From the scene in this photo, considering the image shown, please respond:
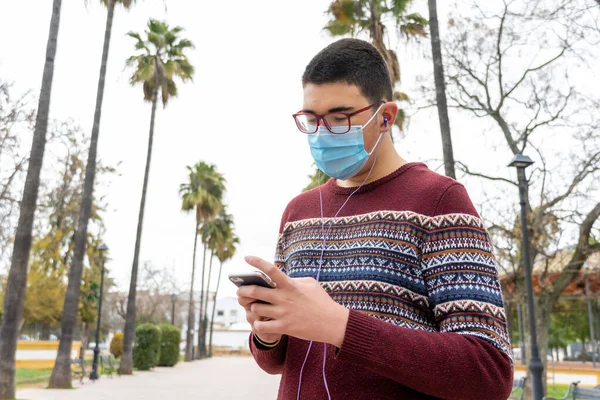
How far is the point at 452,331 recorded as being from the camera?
4.74 feet

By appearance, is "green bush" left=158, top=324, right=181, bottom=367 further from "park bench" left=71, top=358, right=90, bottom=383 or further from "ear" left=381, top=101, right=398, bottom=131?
"ear" left=381, top=101, right=398, bottom=131

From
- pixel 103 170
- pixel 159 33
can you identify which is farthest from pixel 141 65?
pixel 103 170

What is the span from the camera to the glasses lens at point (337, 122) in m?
1.74

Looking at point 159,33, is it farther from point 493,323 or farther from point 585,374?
point 493,323

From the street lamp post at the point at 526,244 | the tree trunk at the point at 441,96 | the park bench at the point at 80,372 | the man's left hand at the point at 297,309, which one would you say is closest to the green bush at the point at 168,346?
the park bench at the point at 80,372

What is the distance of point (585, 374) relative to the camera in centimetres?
2712

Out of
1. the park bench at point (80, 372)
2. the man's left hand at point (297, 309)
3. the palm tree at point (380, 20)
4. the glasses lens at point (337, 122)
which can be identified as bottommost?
the park bench at point (80, 372)

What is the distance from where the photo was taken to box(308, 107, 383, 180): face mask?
1.78 meters

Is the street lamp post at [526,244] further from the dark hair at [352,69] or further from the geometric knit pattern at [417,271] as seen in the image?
the geometric knit pattern at [417,271]

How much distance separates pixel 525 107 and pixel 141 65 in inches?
749

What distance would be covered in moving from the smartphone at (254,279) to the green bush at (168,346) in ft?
122

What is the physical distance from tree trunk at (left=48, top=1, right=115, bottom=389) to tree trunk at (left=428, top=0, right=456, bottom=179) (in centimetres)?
1180

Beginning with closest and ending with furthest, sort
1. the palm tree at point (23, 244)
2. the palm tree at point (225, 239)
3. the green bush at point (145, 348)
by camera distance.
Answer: the palm tree at point (23, 244) < the green bush at point (145, 348) < the palm tree at point (225, 239)

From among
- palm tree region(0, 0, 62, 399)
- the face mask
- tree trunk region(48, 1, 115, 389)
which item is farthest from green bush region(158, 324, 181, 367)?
the face mask
